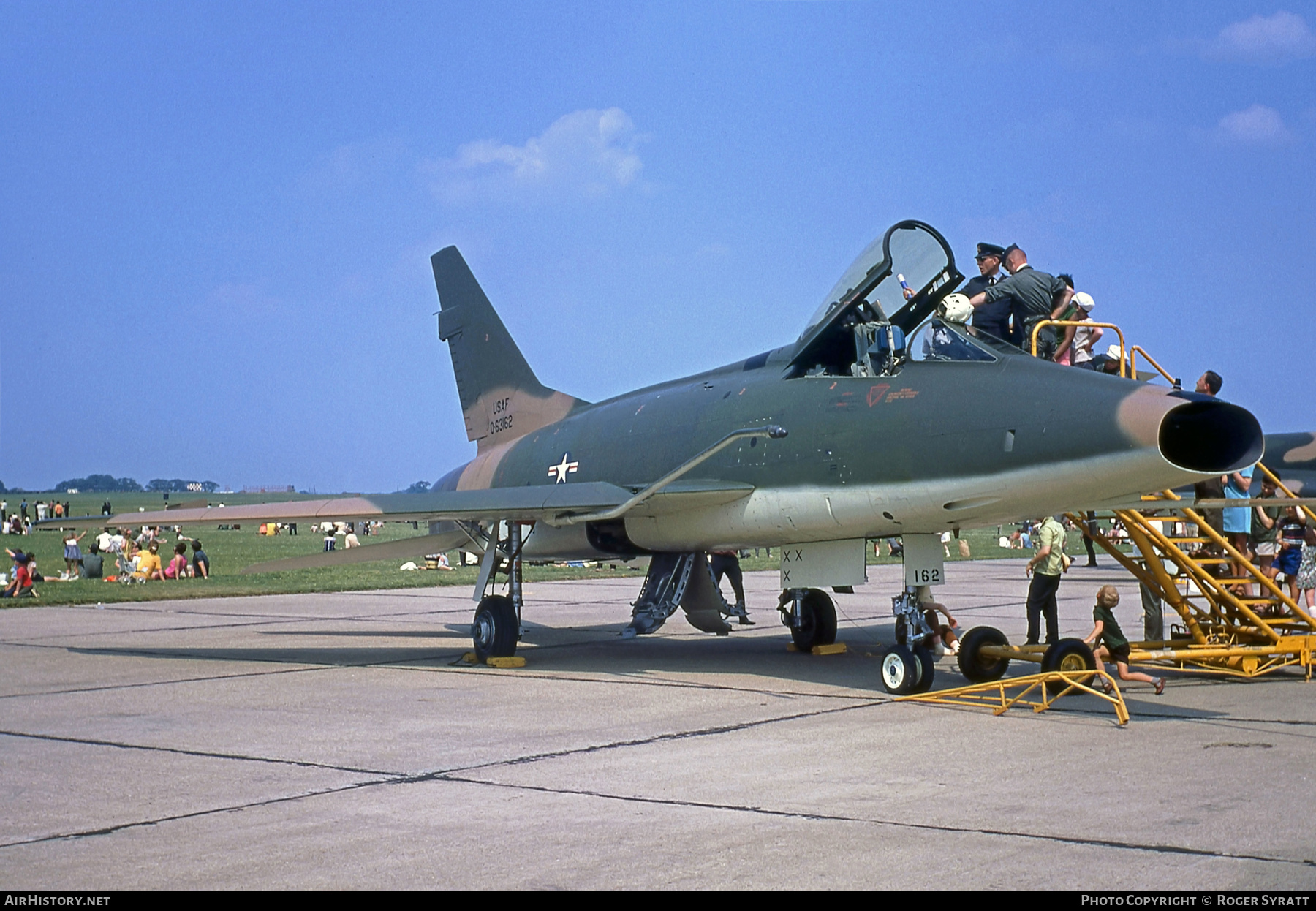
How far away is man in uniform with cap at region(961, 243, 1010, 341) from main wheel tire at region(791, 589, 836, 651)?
3.84m

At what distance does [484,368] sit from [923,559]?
27.5 ft

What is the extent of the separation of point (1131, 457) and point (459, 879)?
5.34 m

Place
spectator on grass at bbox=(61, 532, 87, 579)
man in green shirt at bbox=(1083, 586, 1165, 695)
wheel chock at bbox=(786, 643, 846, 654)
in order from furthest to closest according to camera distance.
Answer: spectator on grass at bbox=(61, 532, 87, 579) → wheel chock at bbox=(786, 643, 846, 654) → man in green shirt at bbox=(1083, 586, 1165, 695)

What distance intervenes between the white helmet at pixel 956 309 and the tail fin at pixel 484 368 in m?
6.38

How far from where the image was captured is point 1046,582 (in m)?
12.8

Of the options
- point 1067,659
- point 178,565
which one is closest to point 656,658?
point 1067,659

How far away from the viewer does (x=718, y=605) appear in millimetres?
13906

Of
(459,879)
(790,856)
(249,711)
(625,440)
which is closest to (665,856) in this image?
(790,856)

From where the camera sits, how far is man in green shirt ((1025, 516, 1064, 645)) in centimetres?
1277

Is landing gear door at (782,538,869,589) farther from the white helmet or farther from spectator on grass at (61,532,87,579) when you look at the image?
spectator on grass at (61,532,87,579)

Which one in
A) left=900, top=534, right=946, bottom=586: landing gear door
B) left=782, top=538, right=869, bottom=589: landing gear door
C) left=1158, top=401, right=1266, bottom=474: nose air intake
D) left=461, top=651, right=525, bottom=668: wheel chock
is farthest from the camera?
left=461, top=651, right=525, bottom=668: wheel chock

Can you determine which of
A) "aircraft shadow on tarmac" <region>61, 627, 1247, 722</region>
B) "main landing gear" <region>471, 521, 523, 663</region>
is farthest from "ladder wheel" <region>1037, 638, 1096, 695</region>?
"main landing gear" <region>471, 521, 523, 663</region>

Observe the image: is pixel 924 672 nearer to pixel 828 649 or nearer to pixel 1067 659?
pixel 1067 659

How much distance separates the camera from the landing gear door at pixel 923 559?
33.1 feet
